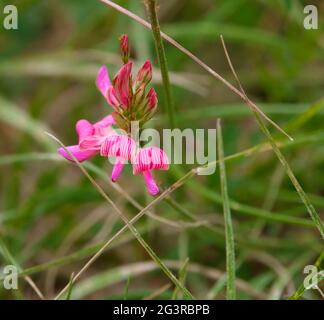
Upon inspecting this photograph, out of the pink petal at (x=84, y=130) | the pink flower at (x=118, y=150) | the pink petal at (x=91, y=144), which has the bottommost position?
the pink flower at (x=118, y=150)

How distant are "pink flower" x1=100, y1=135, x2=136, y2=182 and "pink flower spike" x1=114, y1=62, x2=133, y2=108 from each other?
65 mm

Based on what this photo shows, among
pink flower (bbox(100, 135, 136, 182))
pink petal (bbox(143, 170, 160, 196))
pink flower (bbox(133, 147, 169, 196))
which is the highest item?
pink flower (bbox(100, 135, 136, 182))

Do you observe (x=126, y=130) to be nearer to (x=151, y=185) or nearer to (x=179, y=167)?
(x=151, y=185)

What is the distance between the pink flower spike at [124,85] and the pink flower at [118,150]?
0.21 ft

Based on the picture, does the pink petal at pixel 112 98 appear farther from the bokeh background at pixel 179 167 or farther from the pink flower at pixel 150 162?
the bokeh background at pixel 179 167

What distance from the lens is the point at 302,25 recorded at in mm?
2100

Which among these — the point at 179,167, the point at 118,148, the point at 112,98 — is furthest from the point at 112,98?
the point at 179,167

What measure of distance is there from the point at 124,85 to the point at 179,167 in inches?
27.2

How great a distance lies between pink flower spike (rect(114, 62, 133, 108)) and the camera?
3.84ft

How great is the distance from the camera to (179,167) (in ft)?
6.11

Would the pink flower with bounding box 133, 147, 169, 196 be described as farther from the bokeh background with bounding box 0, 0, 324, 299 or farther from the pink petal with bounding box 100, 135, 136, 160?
the bokeh background with bounding box 0, 0, 324, 299

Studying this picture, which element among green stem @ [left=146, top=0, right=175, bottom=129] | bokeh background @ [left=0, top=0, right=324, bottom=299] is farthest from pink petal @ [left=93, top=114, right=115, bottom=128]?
bokeh background @ [left=0, top=0, right=324, bottom=299]

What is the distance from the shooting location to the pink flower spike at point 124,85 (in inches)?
46.0

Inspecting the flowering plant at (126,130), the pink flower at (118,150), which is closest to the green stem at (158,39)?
the flowering plant at (126,130)
